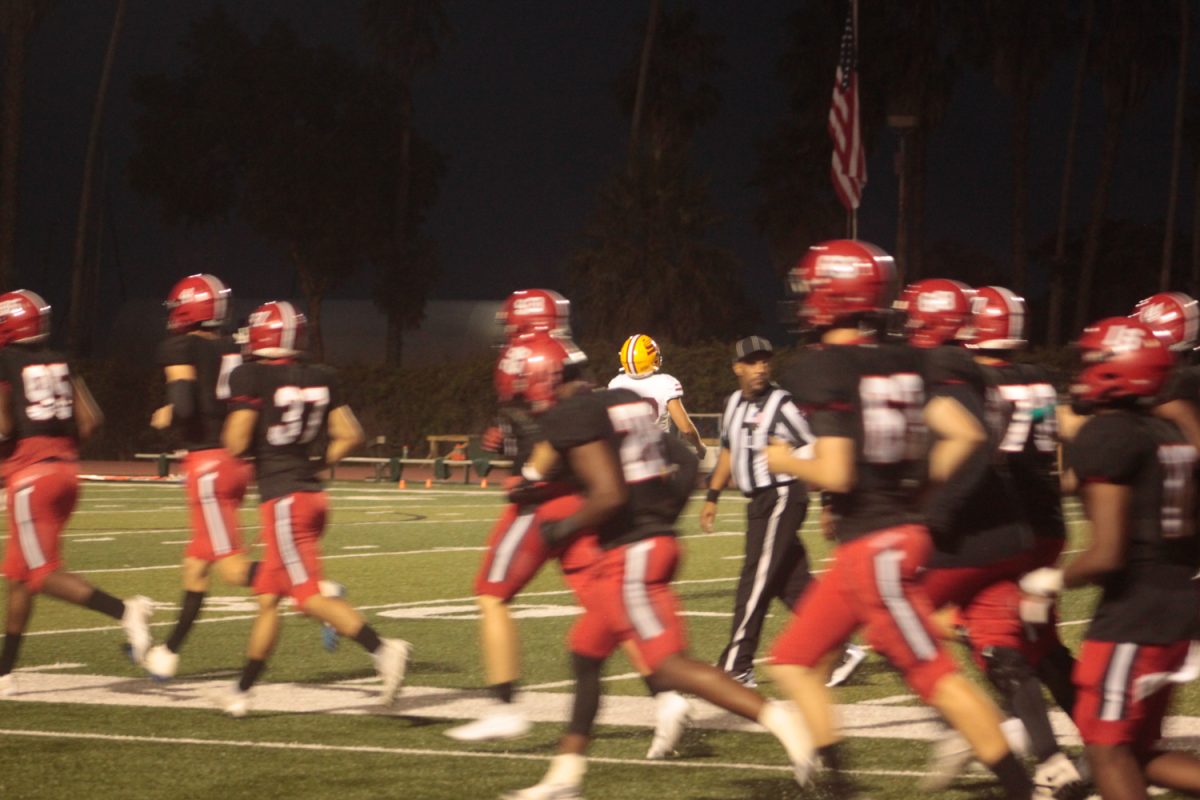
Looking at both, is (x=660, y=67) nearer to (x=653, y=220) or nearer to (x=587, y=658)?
(x=653, y=220)

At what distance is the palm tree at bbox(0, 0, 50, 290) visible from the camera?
41.5 m

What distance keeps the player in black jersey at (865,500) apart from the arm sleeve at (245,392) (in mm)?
3382

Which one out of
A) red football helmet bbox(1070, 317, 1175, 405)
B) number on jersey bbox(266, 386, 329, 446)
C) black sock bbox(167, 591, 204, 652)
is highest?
red football helmet bbox(1070, 317, 1175, 405)

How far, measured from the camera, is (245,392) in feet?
29.7

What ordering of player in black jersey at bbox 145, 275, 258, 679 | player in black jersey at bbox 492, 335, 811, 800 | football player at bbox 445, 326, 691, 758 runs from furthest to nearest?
1. player in black jersey at bbox 145, 275, 258, 679
2. football player at bbox 445, 326, 691, 758
3. player in black jersey at bbox 492, 335, 811, 800

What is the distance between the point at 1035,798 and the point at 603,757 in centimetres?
205

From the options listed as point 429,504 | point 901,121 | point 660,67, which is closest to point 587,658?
point 429,504

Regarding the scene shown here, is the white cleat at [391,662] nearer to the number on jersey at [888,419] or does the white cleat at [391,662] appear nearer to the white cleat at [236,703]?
the white cleat at [236,703]

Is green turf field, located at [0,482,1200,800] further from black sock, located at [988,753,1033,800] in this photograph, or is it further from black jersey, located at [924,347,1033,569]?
black sock, located at [988,753,1033,800]

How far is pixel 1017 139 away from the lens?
46625 millimetres

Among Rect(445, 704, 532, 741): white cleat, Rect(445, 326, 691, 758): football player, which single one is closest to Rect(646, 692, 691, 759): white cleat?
Rect(445, 326, 691, 758): football player

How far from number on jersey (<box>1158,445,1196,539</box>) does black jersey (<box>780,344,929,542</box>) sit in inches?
34.5

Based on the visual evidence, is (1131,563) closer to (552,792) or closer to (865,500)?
(865,500)

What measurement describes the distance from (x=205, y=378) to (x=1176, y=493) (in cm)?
577
